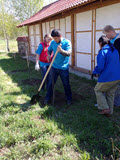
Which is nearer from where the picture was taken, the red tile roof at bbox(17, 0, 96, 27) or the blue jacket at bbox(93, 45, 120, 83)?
the blue jacket at bbox(93, 45, 120, 83)

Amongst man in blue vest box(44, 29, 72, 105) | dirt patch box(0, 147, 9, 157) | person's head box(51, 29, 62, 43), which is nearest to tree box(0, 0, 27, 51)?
man in blue vest box(44, 29, 72, 105)

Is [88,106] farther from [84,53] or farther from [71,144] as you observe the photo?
[84,53]

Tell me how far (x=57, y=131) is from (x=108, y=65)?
156 centimetres

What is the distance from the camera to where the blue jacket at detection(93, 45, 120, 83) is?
288cm

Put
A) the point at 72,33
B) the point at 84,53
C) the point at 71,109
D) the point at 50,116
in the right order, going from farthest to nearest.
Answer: the point at 72,33 < the point at 84,53 < the point at 71,109 < the point at 50,116

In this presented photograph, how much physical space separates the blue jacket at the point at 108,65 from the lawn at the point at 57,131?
2.96ft

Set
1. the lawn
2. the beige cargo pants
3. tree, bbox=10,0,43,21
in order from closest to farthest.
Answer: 1. the lawn
2. the beige cargo pants
3. tree, bbox=10,0,43,21

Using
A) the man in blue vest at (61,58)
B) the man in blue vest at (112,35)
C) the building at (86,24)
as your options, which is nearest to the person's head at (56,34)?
the man in blue vest at (61,58)

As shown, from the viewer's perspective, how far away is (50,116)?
345 centimetres

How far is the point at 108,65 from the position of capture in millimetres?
2943

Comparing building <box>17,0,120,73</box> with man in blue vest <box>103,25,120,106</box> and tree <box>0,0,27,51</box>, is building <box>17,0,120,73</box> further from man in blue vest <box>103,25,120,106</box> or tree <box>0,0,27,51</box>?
tree <box>0,0,27,51</box>

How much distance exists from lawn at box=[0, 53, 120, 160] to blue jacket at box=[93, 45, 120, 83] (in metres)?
0.90

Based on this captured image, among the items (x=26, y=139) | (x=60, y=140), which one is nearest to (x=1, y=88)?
(x=26, y=139)

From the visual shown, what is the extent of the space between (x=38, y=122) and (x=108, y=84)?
160 cm
